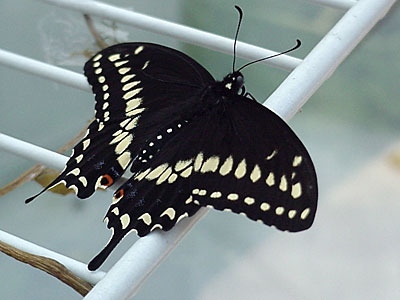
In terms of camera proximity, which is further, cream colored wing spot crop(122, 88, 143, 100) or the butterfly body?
cream colored wing spot crop(122, 88, 143, 100)

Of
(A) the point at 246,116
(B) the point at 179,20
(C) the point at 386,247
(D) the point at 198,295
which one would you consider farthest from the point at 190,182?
(B) the point at 179,20

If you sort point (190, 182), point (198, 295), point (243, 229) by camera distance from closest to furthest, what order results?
point (190, 182) → point (198, 295) → point (243, 229)

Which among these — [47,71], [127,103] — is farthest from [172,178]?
[47,71]

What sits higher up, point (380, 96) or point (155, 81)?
point (155, 81)

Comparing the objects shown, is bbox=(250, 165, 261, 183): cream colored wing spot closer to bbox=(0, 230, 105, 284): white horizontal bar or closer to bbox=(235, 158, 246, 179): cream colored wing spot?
bbox=(235, 158, 246, 179): cream colored wing spot

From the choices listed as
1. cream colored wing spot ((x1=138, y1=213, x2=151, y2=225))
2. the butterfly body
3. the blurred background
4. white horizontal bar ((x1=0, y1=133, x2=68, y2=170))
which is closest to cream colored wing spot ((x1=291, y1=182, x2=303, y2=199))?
the butterfly body

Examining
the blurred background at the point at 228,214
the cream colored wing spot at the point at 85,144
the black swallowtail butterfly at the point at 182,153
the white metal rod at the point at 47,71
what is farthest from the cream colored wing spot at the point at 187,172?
the blurred background at the point at 228,214

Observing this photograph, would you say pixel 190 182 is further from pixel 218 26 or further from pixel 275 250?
pixel 218 26
